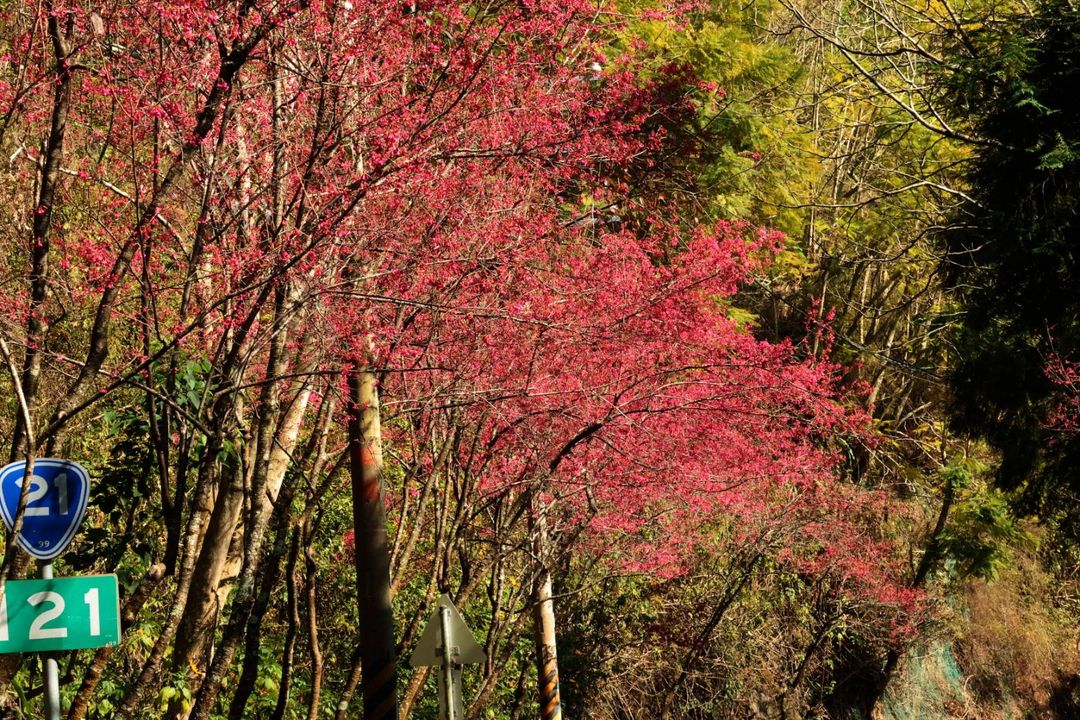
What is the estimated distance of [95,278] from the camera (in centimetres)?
698

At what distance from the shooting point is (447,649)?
9000 millimetres

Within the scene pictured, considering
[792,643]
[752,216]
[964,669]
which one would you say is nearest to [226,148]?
[792,643]

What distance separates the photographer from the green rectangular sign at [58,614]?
18.7ft

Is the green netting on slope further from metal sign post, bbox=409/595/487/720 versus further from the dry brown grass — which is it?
metal sign post, bbox=409/595/487/720

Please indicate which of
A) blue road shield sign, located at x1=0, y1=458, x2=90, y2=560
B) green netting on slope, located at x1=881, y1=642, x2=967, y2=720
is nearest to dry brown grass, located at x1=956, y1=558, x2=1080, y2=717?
green netting on slope, located at x1=881, y1=642, x2=967, y2=720

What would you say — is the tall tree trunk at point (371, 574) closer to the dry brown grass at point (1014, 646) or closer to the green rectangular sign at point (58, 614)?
the green rectangular sign at point (58, 614)

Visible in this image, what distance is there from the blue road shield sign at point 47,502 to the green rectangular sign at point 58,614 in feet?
0.55

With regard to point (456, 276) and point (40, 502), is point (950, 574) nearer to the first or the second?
point (456, 276)

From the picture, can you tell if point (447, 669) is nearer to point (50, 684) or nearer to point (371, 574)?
point (371, 574)

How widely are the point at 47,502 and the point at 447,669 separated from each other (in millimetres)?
3876

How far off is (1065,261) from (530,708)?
364 inches

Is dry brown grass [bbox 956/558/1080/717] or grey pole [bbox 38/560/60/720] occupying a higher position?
grey pole [bbox 38/560/60/720]

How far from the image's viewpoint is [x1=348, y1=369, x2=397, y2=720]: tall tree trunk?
25.9 ft

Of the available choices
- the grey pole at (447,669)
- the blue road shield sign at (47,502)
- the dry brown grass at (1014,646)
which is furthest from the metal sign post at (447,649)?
the dry brown grass at (1014,646)
